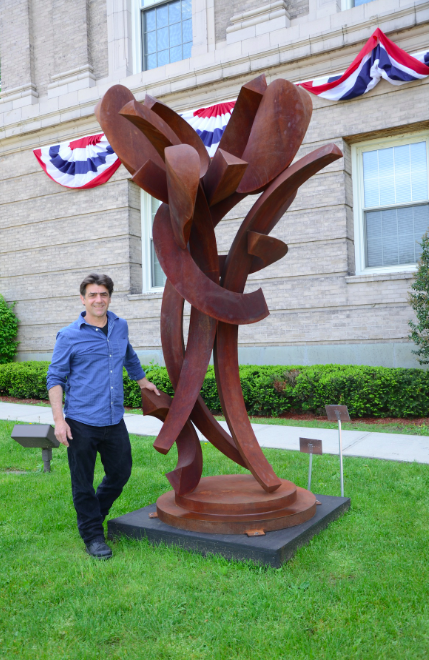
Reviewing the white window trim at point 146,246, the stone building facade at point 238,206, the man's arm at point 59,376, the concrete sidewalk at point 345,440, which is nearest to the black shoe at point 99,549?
the man's arm at point 59,376

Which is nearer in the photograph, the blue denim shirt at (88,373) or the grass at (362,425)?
the blue denim shirt at (88,373)

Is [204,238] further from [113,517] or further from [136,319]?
[136,319]

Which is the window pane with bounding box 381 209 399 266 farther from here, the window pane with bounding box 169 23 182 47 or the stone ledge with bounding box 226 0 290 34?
the window pane with bounding box 169 23 182 47

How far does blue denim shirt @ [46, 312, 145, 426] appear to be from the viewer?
13.0 ft

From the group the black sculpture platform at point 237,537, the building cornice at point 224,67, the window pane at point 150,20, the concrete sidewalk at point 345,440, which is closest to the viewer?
the black sculpture platform at point 237,537

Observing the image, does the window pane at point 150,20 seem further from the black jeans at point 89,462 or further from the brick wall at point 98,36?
the black jeans at point 89,462

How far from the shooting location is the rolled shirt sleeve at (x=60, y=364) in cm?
393

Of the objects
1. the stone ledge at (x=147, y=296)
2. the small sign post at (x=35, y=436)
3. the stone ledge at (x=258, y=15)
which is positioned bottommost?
the small sign post at (x=35, y=436)

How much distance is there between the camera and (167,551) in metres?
3.88

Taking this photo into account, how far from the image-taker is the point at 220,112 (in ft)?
37.4

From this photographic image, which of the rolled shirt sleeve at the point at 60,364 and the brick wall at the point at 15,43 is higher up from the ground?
the brick wall at the point at 15,43

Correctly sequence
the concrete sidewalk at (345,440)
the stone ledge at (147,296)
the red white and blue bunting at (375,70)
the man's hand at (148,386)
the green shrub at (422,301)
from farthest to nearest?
the stone ledge at (147,296)
the red white and blue bunting at (375,70)
the green shrub at (422,301)
the concrete sidewalk at (345,440)
the man's hand at (148,386)

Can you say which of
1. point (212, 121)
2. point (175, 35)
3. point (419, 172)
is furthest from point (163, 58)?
point (419, 172)

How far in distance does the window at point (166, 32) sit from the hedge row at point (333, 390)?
7671 mm
